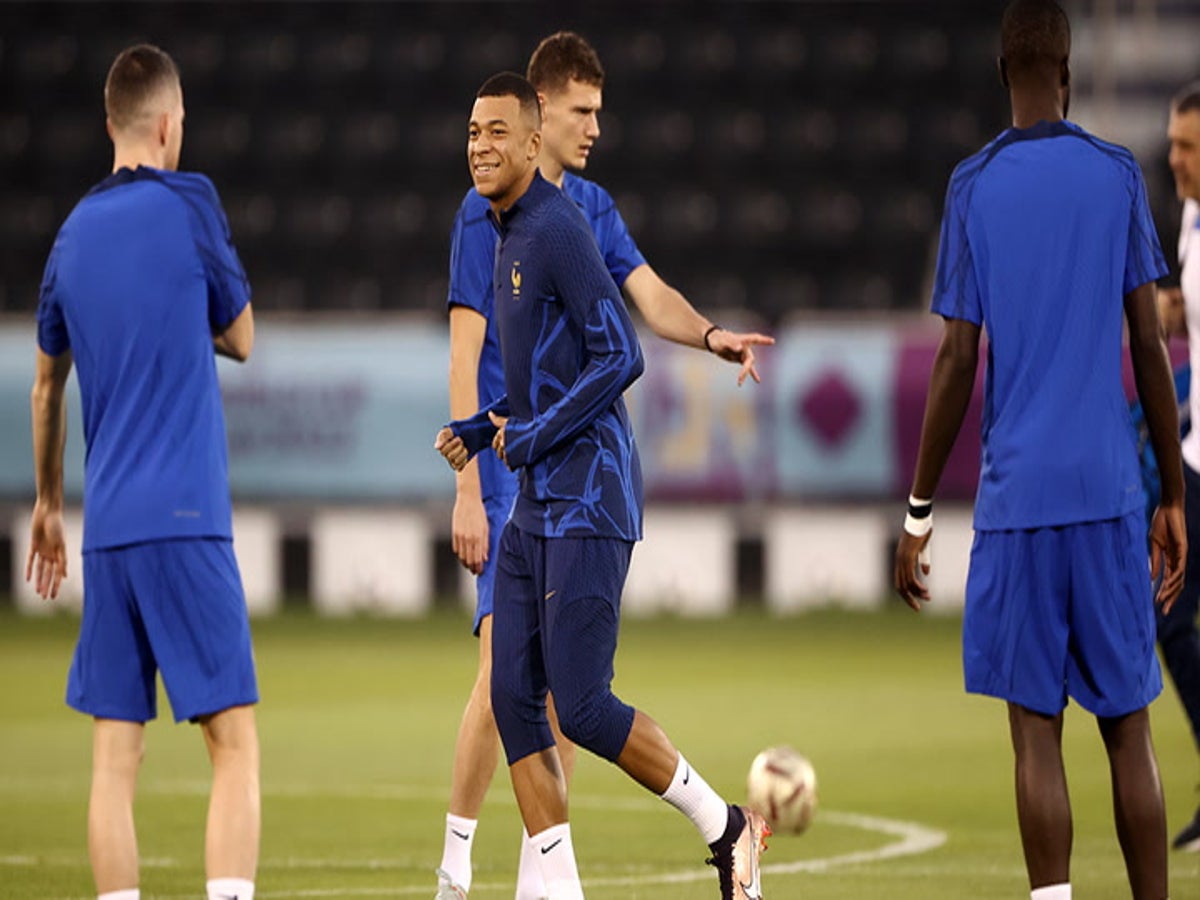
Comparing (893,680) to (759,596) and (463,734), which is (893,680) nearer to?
(759,596)

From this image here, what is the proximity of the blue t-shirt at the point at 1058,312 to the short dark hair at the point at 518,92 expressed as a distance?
1.28 metres

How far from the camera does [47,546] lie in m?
6.17

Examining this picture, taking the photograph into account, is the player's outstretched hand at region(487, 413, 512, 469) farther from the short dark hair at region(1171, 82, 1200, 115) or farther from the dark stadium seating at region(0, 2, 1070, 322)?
the dark stadium seating at region(0, 2, 1070, 322)

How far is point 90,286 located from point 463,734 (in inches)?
81.3

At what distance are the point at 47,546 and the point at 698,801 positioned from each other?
6.36ft

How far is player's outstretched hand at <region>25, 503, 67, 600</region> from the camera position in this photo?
20.1 feet

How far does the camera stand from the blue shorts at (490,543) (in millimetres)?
7145

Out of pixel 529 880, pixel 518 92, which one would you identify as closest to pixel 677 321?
pixel 518 92

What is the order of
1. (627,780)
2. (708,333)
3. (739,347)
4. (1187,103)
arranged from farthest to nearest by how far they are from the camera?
1. (627,780)
2. (1187,103)
3. (708,333)
4. (739,347)

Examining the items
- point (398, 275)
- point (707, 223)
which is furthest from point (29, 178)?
point (707, 223)

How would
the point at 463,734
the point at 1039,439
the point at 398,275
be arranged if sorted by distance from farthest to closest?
the point at 398,275
the point at 463,734
the point at 1039,439

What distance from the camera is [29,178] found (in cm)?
2266

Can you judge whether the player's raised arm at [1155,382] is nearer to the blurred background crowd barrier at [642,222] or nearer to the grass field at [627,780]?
the grass field at [627,780]

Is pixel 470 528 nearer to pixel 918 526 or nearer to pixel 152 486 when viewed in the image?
pixel 152 486
